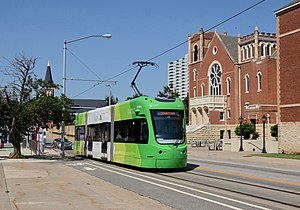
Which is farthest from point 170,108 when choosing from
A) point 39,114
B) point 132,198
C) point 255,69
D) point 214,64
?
point 214,64

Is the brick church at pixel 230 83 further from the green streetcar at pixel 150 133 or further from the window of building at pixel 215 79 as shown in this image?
the green streetcar at pixel 150 133

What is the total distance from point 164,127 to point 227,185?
5.19 metres

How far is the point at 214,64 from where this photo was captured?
7588cm

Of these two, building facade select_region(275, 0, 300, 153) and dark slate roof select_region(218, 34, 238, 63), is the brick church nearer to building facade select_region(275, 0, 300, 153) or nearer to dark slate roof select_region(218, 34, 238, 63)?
dark slate roof select_region(218, 34, 238, 63)

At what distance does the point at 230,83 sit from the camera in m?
71.2

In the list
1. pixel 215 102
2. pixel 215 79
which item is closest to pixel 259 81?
pixel 215 102

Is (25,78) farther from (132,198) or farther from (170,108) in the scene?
(132,198)

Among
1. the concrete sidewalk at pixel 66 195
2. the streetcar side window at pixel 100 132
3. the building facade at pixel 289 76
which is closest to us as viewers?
the concrete sidewalk at pixel 66 195

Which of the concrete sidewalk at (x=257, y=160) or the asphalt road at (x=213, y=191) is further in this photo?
the concrete sidewalk at (x=257, y=160)

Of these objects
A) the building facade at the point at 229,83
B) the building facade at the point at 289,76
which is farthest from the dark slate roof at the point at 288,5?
the building facade at the point at 229,83

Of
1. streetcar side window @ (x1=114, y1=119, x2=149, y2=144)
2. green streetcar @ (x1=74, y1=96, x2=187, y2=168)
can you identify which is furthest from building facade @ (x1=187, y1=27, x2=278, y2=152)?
green streetcar @ (x1=74, y1=96, x2=187, y2=168)

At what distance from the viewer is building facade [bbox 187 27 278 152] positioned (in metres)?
64.0

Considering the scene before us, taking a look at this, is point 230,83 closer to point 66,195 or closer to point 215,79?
point 215,79

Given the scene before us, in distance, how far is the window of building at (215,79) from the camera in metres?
74.4
